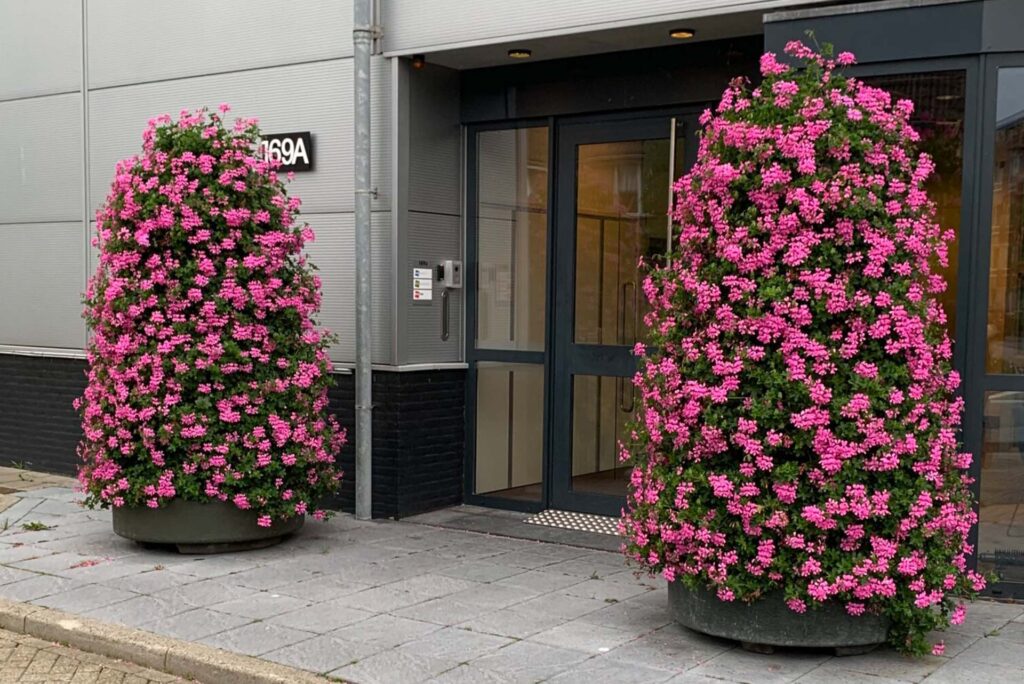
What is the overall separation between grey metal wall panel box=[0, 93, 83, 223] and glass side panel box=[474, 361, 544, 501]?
4.25 m

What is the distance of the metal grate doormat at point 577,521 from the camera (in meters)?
8.85

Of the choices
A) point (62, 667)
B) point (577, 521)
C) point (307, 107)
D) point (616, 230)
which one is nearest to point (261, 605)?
point (62, 667)

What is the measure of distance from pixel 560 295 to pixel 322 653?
13.4 feet

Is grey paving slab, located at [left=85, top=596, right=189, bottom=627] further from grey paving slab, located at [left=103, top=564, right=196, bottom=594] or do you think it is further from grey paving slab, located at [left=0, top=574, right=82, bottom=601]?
grey paving slab, located at [left=0, top=574, right=82, bottom=601]

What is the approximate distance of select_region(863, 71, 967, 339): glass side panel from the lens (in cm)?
682

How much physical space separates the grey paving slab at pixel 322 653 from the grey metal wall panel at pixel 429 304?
3.38 m

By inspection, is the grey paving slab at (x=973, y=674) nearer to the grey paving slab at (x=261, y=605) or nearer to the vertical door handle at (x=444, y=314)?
the grey paving slab at (x=261, y=605)

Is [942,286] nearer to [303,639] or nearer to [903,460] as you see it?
[903,460]

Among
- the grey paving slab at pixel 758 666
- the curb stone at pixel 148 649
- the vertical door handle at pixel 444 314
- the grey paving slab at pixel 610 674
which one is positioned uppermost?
the vertical door handle at pixel 444 314

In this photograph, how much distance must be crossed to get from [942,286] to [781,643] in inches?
74.0

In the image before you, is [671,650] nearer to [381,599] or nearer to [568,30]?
[381,599]

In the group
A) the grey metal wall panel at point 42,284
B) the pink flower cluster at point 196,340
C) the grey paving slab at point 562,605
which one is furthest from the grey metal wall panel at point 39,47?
the grey paving slab at point 562,605

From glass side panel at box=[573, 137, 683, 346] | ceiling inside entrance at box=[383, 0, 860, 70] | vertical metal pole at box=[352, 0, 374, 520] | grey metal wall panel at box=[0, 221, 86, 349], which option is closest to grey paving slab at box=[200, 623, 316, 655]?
vertical metal pole at box=[352, 0, 374, 520]

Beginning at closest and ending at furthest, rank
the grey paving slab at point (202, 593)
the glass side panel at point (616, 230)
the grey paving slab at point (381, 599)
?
the grey paving slab at point (381, 599)
the grey paving slab at point (202, 593)
the glass side panel at point (616, 230)
